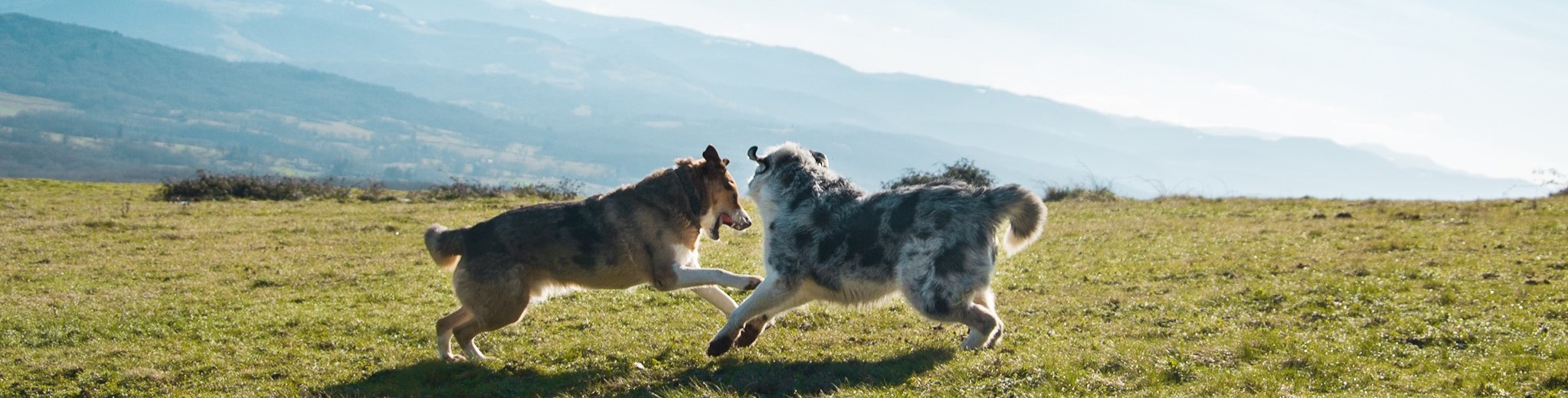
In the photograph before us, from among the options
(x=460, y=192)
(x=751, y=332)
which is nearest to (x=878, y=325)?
(x=751, y=332)

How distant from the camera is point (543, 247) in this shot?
968 cm

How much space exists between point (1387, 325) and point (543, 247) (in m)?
8.29

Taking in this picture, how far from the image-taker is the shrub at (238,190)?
29.7 metres

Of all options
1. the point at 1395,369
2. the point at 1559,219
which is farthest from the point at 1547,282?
the point at 1559,219

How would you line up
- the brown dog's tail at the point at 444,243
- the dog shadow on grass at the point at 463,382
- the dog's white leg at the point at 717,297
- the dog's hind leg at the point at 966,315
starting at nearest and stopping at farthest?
the dog's hind leg at the point at 966,315 → the dog shadow on grass at the point at 463,382 → the brown dog's tail at the point at 444,243 → the dog's white leg at the point at 717,297

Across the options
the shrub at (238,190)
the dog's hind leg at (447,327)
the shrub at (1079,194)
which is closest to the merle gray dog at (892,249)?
the dog's hind leg at (447,327)

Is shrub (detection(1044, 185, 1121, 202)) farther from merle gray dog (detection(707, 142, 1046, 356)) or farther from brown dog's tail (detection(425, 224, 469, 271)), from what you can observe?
brown dog's tail (detection(425, 224, 469, 271))

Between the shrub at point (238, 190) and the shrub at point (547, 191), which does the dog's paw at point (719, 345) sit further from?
the shrub at point (238, 190)

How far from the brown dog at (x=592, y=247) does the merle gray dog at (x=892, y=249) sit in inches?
36.8

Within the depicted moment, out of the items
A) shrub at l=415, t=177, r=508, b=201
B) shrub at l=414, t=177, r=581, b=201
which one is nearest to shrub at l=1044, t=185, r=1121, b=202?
shrub at l=414, t=177, r=581, b=201

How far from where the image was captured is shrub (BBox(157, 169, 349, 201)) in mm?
29703

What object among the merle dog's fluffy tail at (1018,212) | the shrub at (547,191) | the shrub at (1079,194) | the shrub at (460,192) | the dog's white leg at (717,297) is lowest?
the shrub at (460,192)

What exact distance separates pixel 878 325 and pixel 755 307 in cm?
232

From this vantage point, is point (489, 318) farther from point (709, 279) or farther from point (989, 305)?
point (989, 305)
